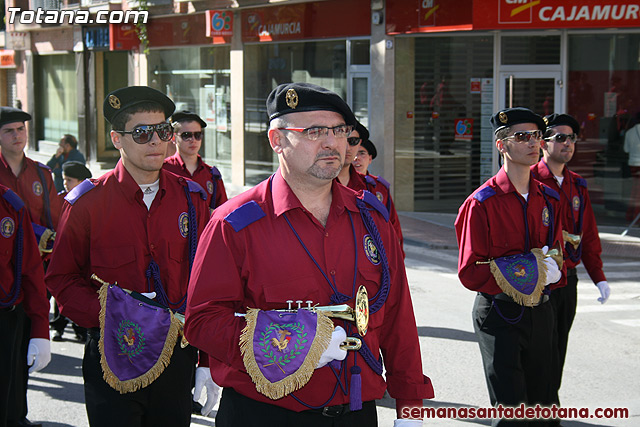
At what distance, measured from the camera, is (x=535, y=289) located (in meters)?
5.53

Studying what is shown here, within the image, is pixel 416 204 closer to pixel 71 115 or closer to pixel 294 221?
pixel 294 221

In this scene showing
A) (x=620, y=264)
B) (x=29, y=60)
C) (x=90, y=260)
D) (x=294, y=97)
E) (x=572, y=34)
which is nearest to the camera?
(x=294, y=97)

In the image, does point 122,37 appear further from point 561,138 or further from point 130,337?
point 130,337

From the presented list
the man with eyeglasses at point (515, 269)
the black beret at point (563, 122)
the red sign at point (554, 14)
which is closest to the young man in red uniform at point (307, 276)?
the man with eyeglasses at point (515, 269)

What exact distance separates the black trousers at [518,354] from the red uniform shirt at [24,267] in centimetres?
281

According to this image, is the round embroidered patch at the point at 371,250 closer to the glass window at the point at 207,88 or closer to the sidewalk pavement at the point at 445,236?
the sidewalk pavement at the point at 445,236

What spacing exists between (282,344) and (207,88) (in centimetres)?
2213

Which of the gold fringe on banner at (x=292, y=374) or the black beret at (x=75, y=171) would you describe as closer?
the gold fringe on banner at (x=292, y=374)

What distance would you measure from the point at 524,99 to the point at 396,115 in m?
2.77

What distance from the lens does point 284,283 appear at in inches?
138

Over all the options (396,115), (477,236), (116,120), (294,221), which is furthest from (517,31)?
(294,221)

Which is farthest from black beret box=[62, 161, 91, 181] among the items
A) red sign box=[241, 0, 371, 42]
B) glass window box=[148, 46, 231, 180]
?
glass window box=[148, 46, 231, 180]

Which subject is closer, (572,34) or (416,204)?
(572,34)

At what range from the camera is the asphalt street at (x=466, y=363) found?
718 cm
